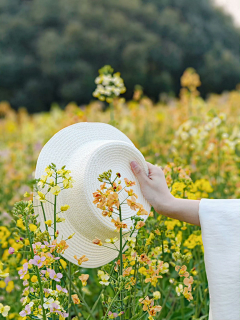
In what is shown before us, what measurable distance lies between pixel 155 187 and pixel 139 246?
23cm

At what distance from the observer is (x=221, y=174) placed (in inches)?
118

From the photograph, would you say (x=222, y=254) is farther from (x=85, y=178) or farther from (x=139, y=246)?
(x=85, y=178)

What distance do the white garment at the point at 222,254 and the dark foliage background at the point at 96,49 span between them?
15.5 metres

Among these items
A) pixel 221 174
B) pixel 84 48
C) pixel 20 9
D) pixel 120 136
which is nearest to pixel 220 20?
pixel 84 48

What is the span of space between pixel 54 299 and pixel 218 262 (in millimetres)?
505

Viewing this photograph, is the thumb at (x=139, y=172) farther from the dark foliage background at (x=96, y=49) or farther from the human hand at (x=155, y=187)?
the dark foliage background at (x=96, y=49)

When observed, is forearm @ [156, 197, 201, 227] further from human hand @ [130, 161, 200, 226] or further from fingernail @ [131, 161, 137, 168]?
fingernail @ [131, 161, 137, 168]

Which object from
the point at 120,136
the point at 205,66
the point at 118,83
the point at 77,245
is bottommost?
the point at 77,245

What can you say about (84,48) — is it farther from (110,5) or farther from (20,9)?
(20,9)

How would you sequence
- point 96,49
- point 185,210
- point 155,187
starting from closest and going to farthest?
point 185,210 → point 155,187 → point 96,49

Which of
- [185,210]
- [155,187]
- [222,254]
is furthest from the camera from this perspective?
[155,187]

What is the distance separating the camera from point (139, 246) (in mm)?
1221

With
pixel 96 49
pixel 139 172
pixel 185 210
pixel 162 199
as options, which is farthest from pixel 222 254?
pixel 96 49

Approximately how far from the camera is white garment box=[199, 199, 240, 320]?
1.05 m
